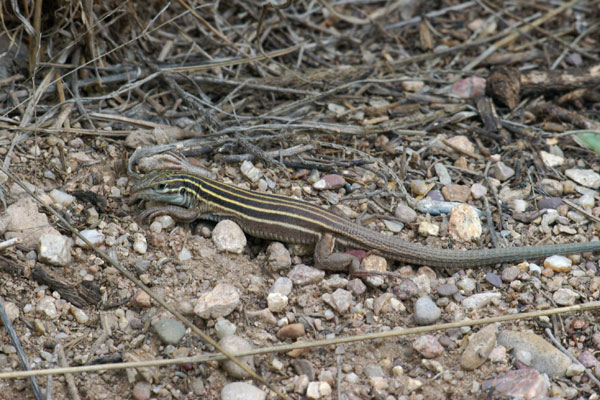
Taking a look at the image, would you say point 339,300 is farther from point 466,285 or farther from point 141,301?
point 141,301

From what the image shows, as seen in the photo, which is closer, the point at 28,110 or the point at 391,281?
the point at 391,281

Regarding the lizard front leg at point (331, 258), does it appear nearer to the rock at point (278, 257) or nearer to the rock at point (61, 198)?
the rock at point (278, 257)

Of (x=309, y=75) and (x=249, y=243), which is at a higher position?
(x=309, y=75)

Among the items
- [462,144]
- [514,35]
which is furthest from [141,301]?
[514,35]

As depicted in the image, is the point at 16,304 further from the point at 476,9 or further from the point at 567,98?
the point at 476,9

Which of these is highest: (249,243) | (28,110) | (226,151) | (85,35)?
(85,35)

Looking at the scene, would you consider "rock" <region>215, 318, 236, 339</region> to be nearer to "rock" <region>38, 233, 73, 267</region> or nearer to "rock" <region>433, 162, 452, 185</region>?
"rock" <region>38, 233, 73, 267</region>

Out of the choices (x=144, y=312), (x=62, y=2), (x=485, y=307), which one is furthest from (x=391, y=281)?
(x=62, y=2)
